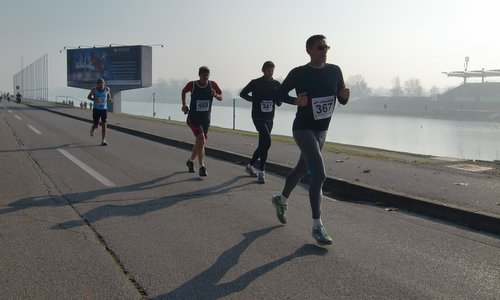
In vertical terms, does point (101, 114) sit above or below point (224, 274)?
above

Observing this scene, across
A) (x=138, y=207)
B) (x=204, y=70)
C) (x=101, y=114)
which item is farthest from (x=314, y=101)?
(x=101, y=114)

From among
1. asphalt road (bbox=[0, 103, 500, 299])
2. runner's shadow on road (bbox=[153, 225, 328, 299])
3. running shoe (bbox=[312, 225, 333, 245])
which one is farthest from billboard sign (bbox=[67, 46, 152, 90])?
runner's shadow on road (bbox=[153, 225, 328, 299])

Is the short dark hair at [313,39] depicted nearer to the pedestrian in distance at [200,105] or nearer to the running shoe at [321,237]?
the running shoe at [321,237]

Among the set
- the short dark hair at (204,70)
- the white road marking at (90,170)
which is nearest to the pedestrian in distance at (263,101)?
the short dark hair at (204,70)

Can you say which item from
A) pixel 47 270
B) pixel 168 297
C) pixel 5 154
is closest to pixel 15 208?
pixel 47 270

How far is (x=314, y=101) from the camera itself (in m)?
4.83

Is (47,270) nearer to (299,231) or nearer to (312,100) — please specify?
(299,231)

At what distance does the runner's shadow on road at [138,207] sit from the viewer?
5293mm

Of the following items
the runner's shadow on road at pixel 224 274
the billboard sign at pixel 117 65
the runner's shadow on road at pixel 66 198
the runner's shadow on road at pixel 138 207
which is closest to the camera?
the runner's shadow on road at pixel 224 274

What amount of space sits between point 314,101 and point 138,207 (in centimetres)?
264

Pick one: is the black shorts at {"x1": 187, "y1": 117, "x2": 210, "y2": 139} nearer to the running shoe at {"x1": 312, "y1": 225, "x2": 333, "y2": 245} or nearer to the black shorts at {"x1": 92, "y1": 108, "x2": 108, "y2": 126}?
the running shoe at {"x1": 312, "y1": 225, "x2": 333, "y2": 245}

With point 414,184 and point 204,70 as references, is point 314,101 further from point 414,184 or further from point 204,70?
point 204,70

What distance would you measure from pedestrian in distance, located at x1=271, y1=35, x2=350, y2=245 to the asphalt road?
63 centimetres

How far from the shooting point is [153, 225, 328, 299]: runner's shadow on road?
3.38m
